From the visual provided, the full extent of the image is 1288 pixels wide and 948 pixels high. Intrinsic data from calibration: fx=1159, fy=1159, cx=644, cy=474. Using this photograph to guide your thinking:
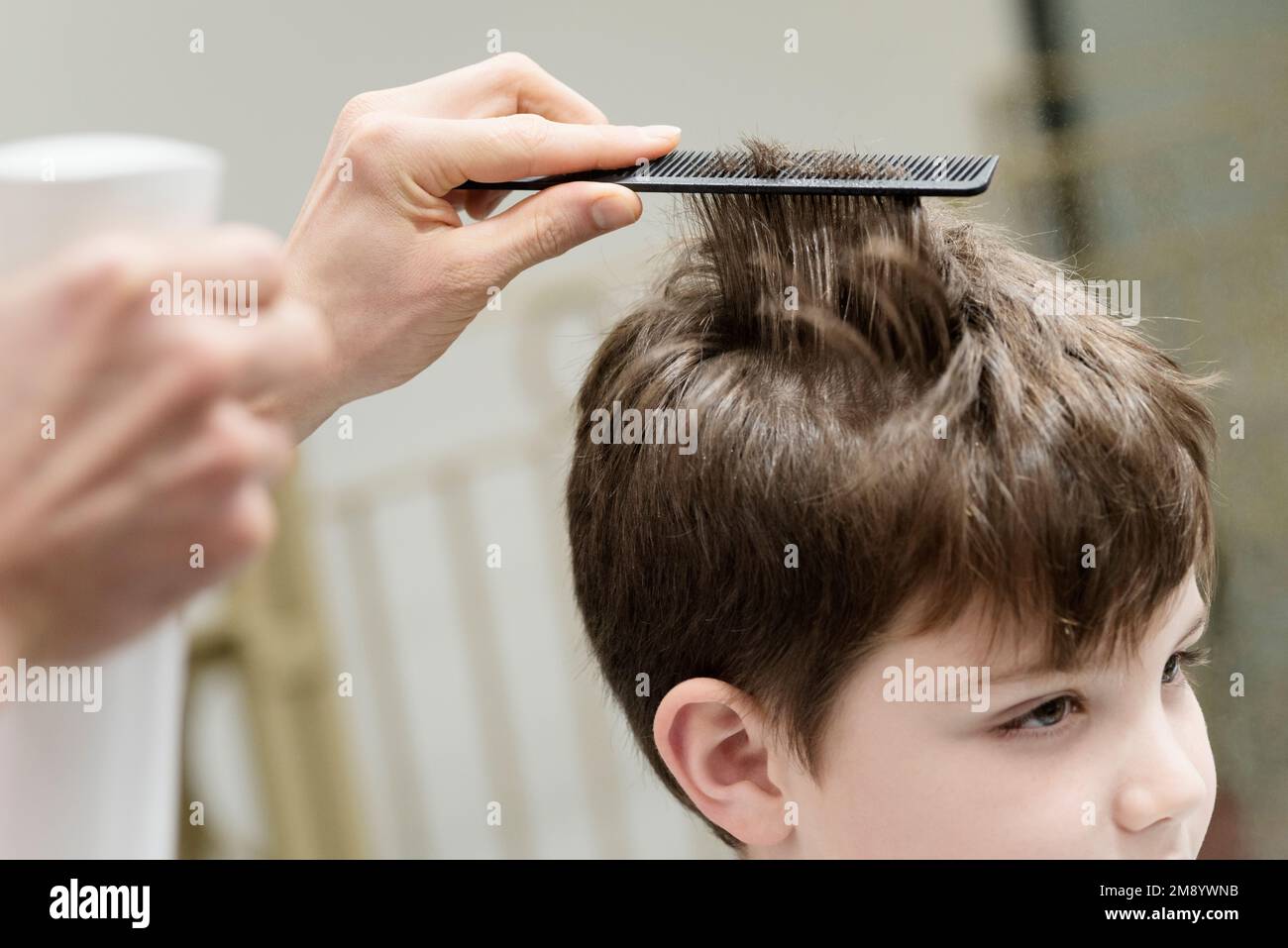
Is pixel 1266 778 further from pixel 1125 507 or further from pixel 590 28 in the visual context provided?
pixel 590 28

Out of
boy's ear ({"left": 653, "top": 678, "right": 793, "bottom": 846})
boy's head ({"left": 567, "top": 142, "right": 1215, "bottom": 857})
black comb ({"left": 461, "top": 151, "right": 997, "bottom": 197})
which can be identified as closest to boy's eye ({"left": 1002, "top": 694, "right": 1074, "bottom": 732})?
boy's head ({"left": 567, "top": 142, "right": 1215, "bottom": 857})

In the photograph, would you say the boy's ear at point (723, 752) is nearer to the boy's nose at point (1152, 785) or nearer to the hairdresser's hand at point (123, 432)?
the boy's nose at point (1152, 785)

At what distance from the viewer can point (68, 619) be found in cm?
51

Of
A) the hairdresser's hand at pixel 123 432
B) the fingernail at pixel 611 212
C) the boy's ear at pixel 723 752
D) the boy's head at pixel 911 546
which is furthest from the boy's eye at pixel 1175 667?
the hairdresser's hand at pixel 123 432

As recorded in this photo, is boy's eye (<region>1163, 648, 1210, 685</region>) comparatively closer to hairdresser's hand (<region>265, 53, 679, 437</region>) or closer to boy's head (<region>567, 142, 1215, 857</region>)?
boy's head (<region>567, 142, 1215, 857</region>)

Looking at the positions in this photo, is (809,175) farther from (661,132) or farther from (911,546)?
(911,546)

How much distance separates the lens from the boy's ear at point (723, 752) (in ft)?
2.44

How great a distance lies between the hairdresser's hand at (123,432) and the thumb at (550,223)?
0.82ft

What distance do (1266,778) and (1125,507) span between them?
21.0 inches

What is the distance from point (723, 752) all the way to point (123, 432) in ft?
1.45

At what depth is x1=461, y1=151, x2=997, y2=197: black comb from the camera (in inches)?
25.8

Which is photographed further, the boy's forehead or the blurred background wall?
the blurred background wall

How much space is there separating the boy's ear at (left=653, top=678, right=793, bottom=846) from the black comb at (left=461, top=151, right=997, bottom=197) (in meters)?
0.31
